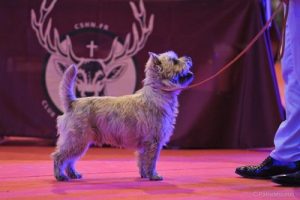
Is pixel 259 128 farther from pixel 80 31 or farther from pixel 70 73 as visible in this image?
pixel 70 73

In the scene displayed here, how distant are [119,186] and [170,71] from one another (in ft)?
2.64

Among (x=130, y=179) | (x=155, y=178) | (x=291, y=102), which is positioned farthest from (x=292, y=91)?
(x=130, y=179)

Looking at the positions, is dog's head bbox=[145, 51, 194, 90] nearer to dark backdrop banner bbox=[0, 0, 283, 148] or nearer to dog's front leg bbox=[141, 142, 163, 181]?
dog's front leg bbox=[141, 142, 163, 181]

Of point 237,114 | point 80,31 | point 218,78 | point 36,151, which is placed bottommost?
point 36,151

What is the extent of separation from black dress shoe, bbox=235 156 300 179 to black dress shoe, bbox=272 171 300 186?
0.84ft

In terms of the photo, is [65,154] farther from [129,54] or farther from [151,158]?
[129,54]

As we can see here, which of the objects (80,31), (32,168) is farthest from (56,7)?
(32,168)

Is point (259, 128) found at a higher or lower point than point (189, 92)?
lower

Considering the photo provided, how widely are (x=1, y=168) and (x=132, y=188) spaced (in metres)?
1.19

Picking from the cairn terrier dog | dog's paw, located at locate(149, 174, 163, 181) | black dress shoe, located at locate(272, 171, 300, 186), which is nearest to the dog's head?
the cairn terrier dog

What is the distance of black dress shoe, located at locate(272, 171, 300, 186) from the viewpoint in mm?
3035

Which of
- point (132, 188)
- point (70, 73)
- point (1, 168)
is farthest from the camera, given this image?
point (1, 168)

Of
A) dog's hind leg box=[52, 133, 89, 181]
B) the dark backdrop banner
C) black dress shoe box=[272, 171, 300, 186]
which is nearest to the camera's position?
black dress shoe box=[272, 171, 300, 186]

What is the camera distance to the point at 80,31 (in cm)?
509
